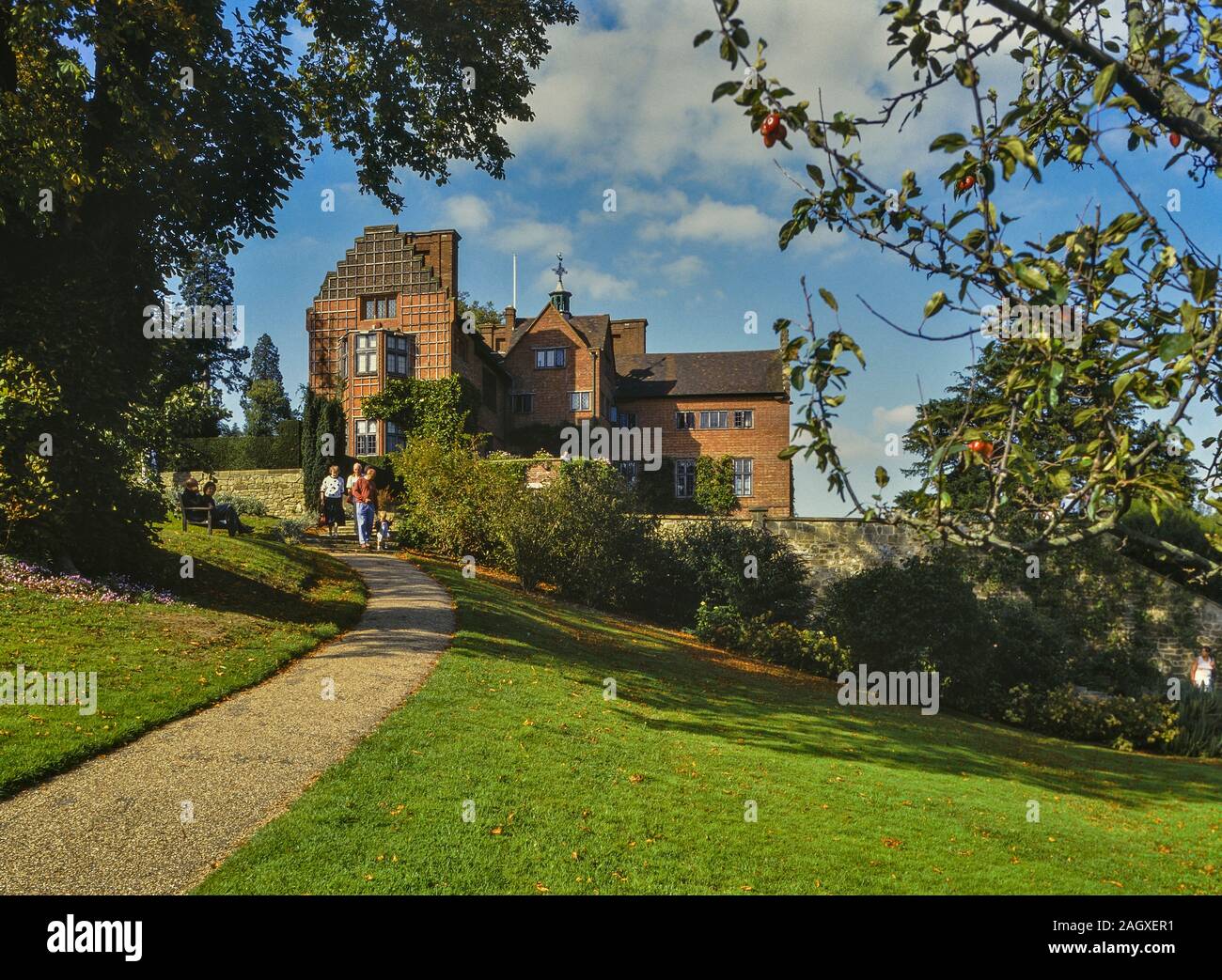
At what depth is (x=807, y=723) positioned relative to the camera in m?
13.7

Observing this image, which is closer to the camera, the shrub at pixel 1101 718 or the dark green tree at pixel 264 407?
the shrub at pixel 1101 718

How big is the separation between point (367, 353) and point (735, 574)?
2234 centimetres

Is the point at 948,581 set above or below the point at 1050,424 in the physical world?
below

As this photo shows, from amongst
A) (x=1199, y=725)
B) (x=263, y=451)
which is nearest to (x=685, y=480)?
(x=263, y=451)

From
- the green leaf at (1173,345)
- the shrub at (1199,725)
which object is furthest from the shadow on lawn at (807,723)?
the green leaf at (1173,345)

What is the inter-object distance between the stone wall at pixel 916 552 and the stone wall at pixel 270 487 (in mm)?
16416

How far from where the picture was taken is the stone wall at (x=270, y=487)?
112 feet

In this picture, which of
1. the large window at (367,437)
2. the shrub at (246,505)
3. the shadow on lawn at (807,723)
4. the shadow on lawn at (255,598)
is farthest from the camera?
the large window at (367,437)

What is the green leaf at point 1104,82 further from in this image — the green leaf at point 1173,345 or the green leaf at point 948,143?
the green leaf at point 1173,345
